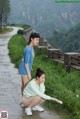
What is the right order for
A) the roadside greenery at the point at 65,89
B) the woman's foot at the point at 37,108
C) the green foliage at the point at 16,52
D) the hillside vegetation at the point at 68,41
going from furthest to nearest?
1. the hillside vegetation at the point at 68,41
2. the green foliage at the point at 16,52
3. the woman's foot at the point at 37,108
4. the roadside greenery at the point at 65,89

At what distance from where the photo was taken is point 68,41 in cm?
9738

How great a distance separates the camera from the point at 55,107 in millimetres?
9172

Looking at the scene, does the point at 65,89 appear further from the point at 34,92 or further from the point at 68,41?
the point at 68,41

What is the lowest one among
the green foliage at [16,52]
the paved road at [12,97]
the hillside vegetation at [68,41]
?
the hillside vegetation at [68,41]

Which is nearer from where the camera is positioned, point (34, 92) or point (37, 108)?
point (34, 92)

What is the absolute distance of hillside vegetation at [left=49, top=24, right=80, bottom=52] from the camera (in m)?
88.8

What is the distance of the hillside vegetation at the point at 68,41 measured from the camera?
291 ft

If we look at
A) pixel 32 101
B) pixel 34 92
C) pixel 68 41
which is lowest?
pixel 68 41

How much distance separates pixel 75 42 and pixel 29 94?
8464 cm

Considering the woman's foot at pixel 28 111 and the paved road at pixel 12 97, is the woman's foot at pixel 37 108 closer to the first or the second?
the paved road at pixel 12 97

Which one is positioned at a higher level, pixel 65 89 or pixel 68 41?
pixel 65 89

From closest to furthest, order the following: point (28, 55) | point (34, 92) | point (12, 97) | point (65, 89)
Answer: point (34, 92) → point (28, 55) → point (65, 89) → point (12, 97)

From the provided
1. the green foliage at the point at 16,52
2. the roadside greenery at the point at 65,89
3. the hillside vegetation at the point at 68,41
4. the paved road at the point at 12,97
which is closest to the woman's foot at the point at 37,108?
the paved road at the point at 12,97

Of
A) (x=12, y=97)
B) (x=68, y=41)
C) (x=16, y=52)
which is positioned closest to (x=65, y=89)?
(x=12, y=97)
